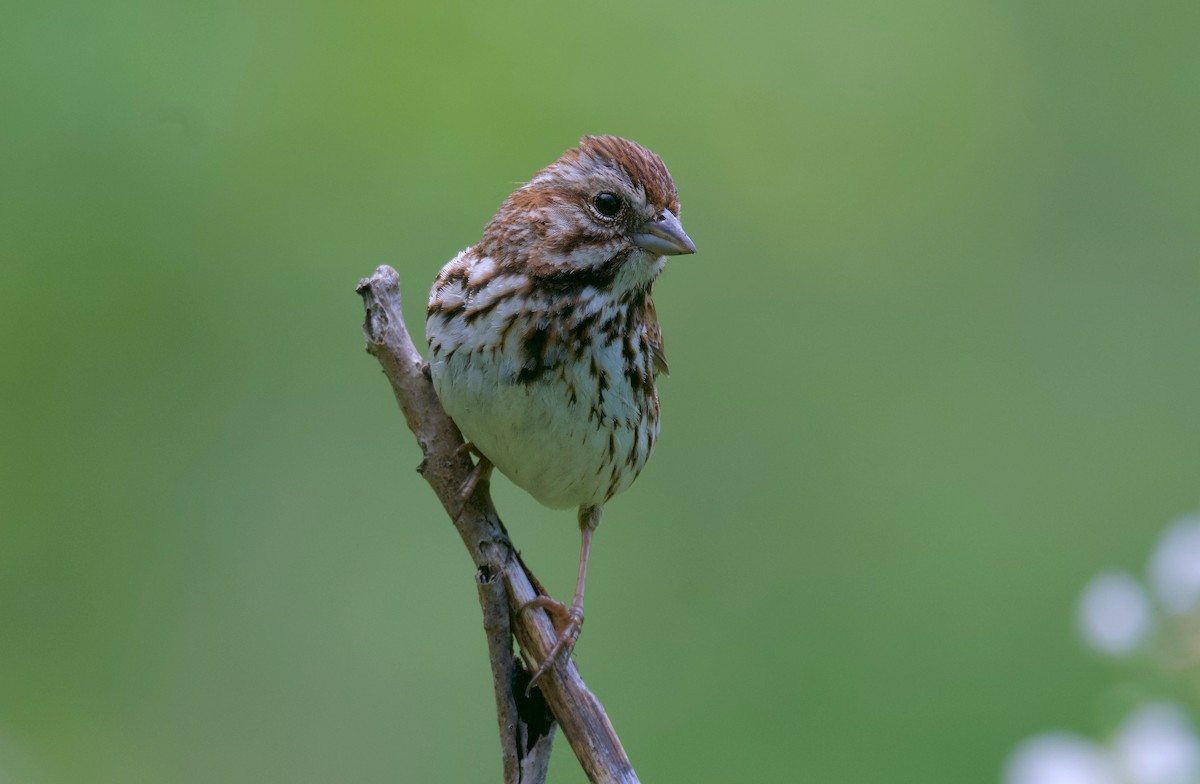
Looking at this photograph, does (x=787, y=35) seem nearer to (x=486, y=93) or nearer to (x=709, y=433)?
(x=486, y=93)

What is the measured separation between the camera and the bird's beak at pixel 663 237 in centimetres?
299

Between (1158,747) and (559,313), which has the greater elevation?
(559,313)

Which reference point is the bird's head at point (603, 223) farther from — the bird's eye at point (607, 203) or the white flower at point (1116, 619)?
the white flower at point (1116, 619)

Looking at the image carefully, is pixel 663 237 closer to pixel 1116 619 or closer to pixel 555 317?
pixel 555 317

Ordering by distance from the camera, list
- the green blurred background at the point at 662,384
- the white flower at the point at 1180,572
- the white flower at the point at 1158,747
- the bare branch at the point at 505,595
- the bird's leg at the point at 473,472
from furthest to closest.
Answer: the green blurred background at the point at 662,384 < the bird's leg at the point at 473,472 < the bare branch at the point at 505,595 < the white flower at the point at 1180,572 < the white flower at the point at 1158,747

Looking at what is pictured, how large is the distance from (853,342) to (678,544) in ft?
4.23

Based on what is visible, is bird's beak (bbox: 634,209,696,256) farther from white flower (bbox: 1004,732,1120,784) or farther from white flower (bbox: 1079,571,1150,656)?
white flower (bbox: 1004,732,1120,784)

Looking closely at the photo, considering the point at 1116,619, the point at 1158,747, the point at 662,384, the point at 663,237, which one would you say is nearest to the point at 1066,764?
the point at 1158,747

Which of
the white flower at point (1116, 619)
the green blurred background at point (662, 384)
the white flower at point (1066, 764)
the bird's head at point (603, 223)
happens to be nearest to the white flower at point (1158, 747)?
the white flower at point (1066, 764)

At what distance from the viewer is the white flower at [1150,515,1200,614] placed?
2.12 meters

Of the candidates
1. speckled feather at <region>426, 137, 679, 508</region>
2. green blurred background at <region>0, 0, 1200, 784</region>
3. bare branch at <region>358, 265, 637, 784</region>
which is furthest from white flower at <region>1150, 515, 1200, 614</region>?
green blurred background at <region>0, 0, 1200, 784</region>

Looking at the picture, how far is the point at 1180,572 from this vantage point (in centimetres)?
214

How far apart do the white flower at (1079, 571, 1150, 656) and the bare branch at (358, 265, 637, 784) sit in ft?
2.74

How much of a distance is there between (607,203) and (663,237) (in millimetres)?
129
